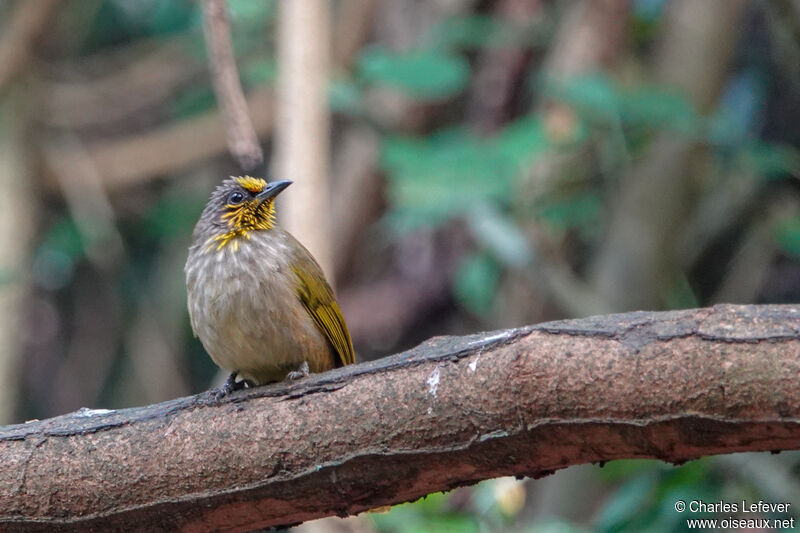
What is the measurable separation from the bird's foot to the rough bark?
255mm

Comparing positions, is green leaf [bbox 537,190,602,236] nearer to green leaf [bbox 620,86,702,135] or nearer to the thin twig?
green leaf [bbox 620,86,702,135]

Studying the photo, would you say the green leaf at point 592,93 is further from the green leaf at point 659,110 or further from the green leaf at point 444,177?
the green leaf at point 444,177

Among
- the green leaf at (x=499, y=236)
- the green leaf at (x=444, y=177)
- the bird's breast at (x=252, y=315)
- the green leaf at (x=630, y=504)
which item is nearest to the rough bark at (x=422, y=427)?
the bird's breast at (x=252, y=315)

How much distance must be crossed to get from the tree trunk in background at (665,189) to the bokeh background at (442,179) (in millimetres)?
14

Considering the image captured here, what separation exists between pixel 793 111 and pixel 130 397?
537 cm

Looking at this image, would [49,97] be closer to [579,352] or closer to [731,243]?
[731,243]

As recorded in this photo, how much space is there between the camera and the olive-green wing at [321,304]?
3.94m

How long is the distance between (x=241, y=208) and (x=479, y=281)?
84.6 inches

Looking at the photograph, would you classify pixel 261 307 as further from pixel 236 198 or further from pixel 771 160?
pixel 771 160

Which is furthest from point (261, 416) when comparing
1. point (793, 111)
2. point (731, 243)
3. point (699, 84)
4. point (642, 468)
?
point (793, 111)

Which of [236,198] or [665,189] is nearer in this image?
[236,198]

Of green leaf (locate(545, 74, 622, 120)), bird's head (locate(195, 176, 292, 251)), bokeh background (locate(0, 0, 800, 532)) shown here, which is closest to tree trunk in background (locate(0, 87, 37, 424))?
bokeh background (locate(0, 0, 800, 532))

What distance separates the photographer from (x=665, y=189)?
638cm

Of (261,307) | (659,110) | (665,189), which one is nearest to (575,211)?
(665,189)
